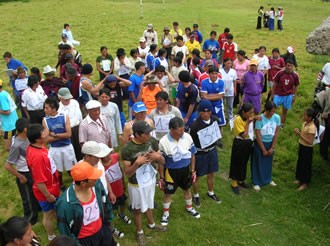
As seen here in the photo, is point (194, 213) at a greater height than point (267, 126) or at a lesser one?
lesser

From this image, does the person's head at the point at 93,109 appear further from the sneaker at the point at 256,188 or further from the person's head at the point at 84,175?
the sneaker at the point at 256,188

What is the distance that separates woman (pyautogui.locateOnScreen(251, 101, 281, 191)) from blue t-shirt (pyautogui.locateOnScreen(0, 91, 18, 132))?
18.1 feet

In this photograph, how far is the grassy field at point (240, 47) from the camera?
566 centimetres

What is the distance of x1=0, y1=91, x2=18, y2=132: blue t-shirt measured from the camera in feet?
24.5

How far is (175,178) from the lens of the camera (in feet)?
17.9

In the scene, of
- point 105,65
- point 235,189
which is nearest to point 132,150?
point 235,189

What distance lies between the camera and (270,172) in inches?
269

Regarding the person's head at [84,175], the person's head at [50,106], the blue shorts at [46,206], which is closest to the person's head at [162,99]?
the person's head at [50,106]

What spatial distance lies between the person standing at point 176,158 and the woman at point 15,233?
2.44 m

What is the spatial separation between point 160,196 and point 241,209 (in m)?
1.58

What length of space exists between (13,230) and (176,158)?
270 centimetres

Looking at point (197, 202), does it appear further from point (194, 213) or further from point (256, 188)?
point (256, 188)

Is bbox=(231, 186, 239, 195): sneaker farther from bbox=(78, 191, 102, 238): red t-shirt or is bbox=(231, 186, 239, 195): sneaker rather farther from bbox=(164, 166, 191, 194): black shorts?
bbox=(78, 191, 102, 238): red t-shirt

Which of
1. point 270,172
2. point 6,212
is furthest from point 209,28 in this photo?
point 6,212
